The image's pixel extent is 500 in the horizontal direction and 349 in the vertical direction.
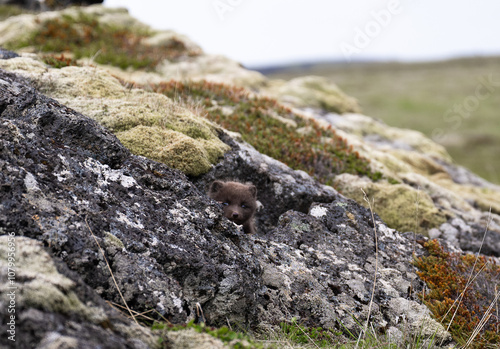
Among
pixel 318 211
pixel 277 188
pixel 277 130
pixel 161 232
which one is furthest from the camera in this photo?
pixel 277 130

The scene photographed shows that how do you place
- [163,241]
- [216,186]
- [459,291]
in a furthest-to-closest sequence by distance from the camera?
[216,186] → [459,291] → [163,241]

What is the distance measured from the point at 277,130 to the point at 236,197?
15.2 ft

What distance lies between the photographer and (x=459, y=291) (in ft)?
19.4

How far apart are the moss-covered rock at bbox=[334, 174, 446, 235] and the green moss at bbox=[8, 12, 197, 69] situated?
13.0 metres

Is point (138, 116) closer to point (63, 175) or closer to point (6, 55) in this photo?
point (63, 175)

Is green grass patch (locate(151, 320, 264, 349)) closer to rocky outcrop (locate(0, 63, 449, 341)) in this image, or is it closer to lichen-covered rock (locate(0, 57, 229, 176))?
rocky outcrop (locate(0, 63, 449, 341))

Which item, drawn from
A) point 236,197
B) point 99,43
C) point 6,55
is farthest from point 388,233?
point 99,43

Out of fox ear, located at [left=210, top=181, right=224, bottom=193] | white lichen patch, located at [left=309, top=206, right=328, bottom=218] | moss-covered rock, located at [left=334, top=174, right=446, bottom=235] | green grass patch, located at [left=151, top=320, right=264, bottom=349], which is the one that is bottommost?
moss-covered rock, located at [left=334, top=174, right=446, bottom=235]

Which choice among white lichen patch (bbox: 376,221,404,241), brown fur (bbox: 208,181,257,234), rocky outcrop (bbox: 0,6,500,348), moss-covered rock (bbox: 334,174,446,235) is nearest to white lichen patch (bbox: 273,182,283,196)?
rocky outcrop (bbox: 0,6,500,348)

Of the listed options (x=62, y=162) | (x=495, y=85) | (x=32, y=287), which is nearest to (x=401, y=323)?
(x=32, y=287)

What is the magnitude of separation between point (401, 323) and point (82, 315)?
4.53 m

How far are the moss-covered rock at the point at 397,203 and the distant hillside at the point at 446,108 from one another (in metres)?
33.5

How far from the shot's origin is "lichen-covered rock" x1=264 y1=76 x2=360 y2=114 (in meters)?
20.5

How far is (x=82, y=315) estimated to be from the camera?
10.1 feet
